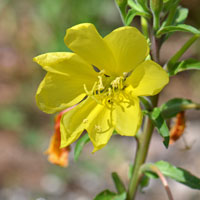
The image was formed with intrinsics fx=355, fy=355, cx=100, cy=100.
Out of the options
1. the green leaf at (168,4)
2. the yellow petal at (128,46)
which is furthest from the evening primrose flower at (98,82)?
the green leaf at (168,4)

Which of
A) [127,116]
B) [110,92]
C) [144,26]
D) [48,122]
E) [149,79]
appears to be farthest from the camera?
[48,122]

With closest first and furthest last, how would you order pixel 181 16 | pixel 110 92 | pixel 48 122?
pixel 110 92
pixel 181 16
pixel 48 122

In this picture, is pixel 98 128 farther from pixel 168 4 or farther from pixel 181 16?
pixel 181 16

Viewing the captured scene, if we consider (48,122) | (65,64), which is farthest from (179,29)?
(48,122)

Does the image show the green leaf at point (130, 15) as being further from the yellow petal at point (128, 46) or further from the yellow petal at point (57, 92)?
the yellow petal at point (57, 92)

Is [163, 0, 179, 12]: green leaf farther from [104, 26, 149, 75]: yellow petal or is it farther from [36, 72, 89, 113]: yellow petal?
[36, 72, 89, 113]: yellow petal

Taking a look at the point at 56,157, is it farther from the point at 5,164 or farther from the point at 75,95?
the point at 5,164

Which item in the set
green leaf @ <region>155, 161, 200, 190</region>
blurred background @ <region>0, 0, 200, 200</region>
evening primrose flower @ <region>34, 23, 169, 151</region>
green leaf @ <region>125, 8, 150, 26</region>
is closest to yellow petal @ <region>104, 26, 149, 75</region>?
evening primrose flower @ <region>34, 23, 169, 151</region>
